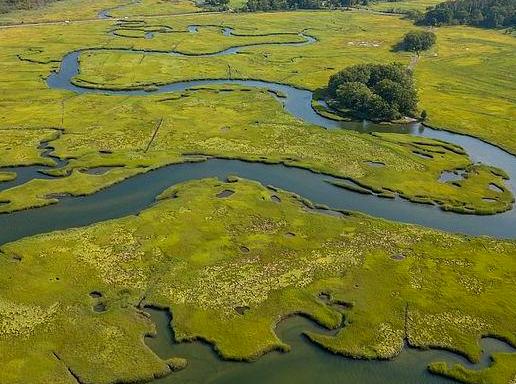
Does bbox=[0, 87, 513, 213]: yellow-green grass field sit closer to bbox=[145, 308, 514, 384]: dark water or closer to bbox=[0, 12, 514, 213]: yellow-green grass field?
bbox=[0, 12, 514, 213]: yellow-green grass field

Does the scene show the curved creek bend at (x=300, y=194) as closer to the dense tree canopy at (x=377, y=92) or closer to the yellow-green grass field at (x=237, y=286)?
the yellow-green grass field at (x=237, y=286)

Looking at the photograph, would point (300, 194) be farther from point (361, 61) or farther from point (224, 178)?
point (361, 61)

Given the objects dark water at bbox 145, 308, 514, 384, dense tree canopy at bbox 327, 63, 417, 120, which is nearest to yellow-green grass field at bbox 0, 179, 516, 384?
dark water at bbox 145, 308, 514, 384

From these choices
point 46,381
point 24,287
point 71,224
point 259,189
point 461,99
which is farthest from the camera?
point 461,99

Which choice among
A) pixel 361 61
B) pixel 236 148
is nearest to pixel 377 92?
pixel 236 148

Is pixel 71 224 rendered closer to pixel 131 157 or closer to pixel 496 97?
pixel 131 157

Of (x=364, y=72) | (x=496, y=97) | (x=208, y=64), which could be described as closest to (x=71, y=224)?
(x=364, y=72)
